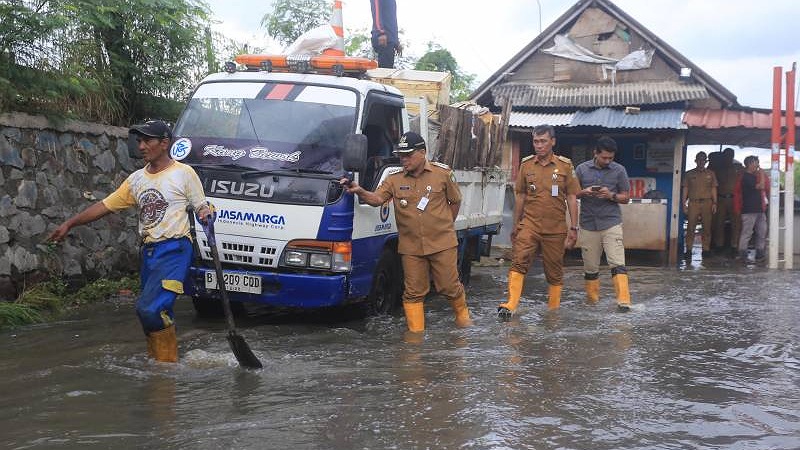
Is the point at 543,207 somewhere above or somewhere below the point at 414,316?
above

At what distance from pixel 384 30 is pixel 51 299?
21.7ft

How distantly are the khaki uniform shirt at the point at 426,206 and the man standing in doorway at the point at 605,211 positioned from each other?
1.96 m

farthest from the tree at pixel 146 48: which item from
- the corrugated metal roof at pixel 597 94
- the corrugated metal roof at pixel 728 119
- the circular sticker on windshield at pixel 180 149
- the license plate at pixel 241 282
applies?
the corrugated metal roof at pixel 728 119

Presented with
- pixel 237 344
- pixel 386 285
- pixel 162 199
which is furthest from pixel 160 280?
pixel 386 285

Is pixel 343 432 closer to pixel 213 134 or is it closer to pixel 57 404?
pixel 57 404

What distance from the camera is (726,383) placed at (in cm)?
547

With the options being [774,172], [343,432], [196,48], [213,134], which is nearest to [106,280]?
[213,134]

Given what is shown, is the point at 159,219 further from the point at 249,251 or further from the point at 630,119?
the point at 630,119

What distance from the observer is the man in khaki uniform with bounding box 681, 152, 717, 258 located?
14820 mm

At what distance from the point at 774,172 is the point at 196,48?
8979mm

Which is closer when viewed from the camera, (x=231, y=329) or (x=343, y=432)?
(x=343, y=432)

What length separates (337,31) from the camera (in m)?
8.91

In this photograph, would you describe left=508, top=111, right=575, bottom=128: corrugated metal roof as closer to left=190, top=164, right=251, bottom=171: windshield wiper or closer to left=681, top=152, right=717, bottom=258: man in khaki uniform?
left=681, top=152, right=717, bottom=258: man in khaki uniform

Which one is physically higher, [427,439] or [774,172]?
[774,172]
